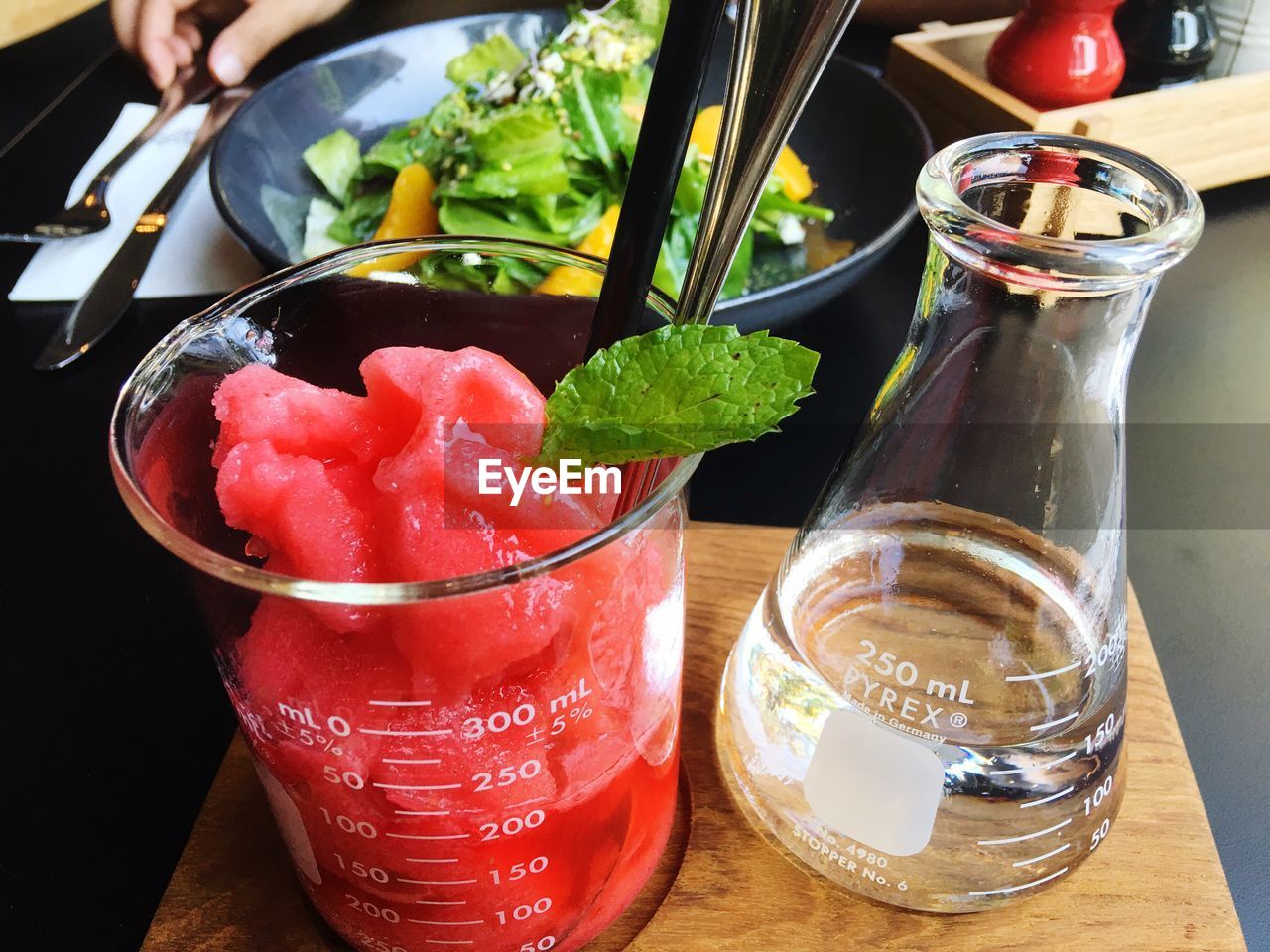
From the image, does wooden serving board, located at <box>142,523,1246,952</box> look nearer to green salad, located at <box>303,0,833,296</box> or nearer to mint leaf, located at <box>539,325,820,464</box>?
mint leaf, located at <box>539,325,820,464</box>

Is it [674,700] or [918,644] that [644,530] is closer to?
[674,700]

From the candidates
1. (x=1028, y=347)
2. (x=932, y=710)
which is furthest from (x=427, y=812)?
(x=1028, y=347)

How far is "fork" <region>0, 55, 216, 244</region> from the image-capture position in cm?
130

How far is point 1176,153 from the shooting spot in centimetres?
143

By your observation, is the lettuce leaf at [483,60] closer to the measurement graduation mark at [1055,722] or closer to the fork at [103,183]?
the fork at [103,183]

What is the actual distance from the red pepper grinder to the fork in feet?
3.97

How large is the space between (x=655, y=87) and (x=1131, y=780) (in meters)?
0.54

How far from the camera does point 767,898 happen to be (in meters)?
0.62

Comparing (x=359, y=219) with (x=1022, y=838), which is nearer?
(x=1022, y=838)

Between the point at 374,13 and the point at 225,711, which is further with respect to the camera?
the point at 374,13

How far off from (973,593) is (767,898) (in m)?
0.23

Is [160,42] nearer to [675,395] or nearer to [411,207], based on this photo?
[411,207]

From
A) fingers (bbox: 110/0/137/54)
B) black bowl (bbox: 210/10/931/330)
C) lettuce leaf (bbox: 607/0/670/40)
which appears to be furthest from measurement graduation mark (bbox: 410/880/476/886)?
fingers (bbox: 110/0/137/54)

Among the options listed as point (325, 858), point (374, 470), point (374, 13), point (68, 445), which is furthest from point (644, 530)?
point (374, 13)
